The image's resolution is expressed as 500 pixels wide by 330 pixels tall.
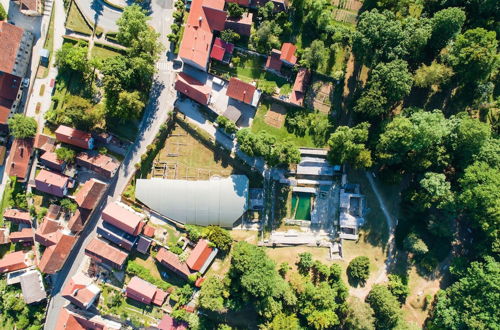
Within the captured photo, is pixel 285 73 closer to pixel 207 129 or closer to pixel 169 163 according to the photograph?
pixel 207 129

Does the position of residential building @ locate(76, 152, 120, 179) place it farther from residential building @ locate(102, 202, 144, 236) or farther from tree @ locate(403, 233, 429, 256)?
tree @ locate(403, 233, 429, 256)

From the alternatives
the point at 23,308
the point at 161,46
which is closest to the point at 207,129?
the point at 161,46

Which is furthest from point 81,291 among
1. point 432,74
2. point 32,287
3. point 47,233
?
point 432,74

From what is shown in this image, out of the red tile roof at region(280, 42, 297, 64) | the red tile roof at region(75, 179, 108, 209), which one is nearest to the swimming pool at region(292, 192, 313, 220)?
the red tile roof at region(280, 42, 297, 64)

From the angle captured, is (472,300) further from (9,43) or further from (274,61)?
(9,43)

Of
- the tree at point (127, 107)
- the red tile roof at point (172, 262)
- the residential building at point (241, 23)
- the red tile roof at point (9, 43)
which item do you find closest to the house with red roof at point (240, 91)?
the residential building at point (241, 23)

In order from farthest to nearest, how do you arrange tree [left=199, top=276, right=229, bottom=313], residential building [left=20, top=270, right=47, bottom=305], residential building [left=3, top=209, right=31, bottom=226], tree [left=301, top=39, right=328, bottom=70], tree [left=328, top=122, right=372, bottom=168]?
residential building [left=3, top=209, right=31, bottom=226] → residential building [left=20, top=270, right=47, bottom=305] → tree [left=199, top=276, right=229, bottom=313] → tree [left=301, top=39, right=328, bottom=70] → tree [left=328, top=122, right=372, bottom=168]

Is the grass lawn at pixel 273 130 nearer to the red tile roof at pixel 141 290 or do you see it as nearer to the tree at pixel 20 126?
the red tile roof at pixel 141 290
